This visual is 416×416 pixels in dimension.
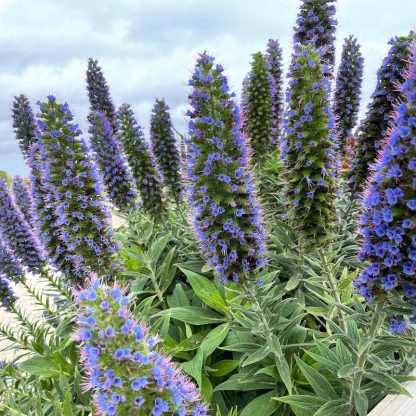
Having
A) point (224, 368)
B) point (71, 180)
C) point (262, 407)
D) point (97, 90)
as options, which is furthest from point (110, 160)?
point (262, 407)

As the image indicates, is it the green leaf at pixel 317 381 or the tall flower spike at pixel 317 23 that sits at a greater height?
the tall flower spike at pixel 317 23

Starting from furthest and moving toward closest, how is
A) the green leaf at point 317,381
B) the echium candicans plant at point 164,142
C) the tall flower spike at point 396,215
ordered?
the echium candicans plant at point 164,142 < the green leaf at point 317,381 < the tall flower spike at point 396,215

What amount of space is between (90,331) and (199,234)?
1.56 m

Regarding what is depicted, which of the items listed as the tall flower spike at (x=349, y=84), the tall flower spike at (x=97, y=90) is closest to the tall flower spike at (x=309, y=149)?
the tall flower spike at (x=349, y=84)

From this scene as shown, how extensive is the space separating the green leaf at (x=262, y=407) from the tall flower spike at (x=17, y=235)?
4048mm

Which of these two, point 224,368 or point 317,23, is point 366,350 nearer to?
point 224,368

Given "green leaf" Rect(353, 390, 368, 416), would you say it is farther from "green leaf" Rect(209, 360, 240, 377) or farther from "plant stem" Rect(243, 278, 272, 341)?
"green leaf" Rect(209, 360, 240, 377)

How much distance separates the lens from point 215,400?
3.64m

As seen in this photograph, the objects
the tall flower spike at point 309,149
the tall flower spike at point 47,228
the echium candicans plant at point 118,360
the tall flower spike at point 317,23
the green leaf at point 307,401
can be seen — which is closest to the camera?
the echium candicans plant at point 118,360

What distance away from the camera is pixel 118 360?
1709 millimetres

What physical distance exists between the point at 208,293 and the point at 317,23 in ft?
13.0

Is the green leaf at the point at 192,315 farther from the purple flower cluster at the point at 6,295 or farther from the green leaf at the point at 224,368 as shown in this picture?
the purple flower cluster at the point at 6,295

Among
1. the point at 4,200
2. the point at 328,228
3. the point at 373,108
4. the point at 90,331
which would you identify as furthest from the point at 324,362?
the point at 4,200

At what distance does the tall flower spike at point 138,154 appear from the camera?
5.80 m
